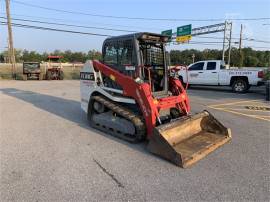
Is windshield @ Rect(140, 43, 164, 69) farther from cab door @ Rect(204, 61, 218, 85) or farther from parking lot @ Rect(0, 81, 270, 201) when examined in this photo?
cab door @ Rect(204, 61, 218, 85)

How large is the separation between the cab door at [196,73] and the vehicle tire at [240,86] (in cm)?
216

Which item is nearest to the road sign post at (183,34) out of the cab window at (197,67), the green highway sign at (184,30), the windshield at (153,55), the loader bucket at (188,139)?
the green highway sign at (184,30)

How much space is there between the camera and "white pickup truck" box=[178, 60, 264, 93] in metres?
15.5

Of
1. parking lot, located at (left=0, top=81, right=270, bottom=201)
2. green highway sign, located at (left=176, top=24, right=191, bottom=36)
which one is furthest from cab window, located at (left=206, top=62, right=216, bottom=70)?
green highway sign, located at (left=176, top=24, right=191, bottom=36)

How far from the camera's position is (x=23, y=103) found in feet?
36.5

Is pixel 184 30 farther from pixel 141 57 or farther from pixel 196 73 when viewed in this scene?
pixel 141 57

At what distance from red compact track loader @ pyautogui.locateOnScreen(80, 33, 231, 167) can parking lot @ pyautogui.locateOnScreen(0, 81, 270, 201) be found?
0.87ft

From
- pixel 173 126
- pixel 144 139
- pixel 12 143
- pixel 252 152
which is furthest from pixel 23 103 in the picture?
pixel 252 152

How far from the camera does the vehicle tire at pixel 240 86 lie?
51.8 feet

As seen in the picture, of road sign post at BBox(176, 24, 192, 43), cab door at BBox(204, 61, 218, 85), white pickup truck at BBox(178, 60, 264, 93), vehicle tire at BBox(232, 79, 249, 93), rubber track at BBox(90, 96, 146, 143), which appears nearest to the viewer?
rubber track at BBox(90, 96, 146, 143)

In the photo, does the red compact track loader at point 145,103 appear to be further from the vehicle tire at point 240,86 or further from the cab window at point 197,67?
the cab window at point 197,67

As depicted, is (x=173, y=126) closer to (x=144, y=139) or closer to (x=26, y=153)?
(x=144, y=139)

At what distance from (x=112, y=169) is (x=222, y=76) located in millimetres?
13566

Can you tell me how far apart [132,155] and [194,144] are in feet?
4.26
